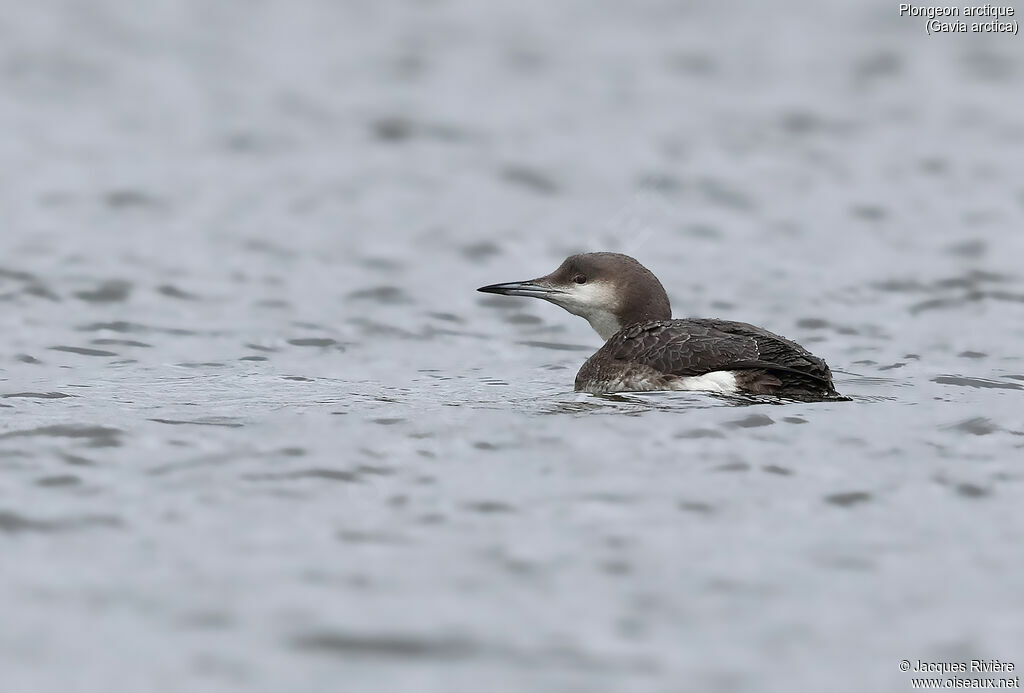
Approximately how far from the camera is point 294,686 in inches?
171

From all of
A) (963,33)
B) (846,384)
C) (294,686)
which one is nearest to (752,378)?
(846,384)

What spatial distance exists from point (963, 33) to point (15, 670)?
51.4 feet

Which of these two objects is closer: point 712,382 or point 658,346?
point 712,382

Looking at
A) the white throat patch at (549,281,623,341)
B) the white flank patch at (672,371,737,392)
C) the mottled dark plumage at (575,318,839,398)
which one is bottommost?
the white flank patch at (672,371,737,392)

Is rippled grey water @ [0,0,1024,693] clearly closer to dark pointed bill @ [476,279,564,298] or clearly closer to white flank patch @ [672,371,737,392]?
white flank patch @ [672,371,737,392]

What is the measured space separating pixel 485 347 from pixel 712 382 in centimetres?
254

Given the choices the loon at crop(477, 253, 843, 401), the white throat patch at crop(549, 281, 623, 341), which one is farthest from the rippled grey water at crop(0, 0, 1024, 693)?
the white throat patch at crop(549, 281, 623, 341)

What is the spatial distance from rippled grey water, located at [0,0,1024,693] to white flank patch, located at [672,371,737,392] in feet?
0.80

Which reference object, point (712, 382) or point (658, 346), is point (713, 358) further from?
point (658, 346)

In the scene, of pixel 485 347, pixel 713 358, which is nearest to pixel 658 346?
pixel 713 358

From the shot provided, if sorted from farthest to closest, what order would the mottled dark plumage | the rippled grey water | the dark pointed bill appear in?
1. the dark pointed bill
2. the mottled dark plumage
3. the rippled grey water

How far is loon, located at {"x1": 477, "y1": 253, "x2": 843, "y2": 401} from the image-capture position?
7602 millimetres

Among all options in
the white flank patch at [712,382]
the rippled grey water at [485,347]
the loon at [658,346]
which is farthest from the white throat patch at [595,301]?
the white flank patch at [712,382]

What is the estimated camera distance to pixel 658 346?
7.93 metres
